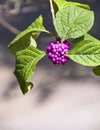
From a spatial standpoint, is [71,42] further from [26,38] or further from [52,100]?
[52,100]

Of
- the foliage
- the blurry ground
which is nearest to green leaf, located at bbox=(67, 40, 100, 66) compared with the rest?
the foliage

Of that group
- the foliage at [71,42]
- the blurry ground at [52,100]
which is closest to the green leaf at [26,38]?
the foliage at [71,42]

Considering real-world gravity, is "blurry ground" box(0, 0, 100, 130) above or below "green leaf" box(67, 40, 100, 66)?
below

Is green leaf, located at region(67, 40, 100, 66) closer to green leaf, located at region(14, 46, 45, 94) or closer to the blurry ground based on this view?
green leaf, located at region(14, 46, 45, 94)

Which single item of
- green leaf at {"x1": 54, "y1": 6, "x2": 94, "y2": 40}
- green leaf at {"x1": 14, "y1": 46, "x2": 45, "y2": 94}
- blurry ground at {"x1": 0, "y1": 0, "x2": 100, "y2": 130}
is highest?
green leaf at {"x1": 54, "y1": 6, "x2": 94, "y2": 40}

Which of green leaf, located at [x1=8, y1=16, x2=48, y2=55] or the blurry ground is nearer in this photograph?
green leaf, located at [x1=8, y1=16, x2=48, y2=55]

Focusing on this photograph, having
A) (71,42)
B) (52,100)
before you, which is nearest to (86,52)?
(71,42)

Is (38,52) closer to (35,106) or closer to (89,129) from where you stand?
(89,129)
